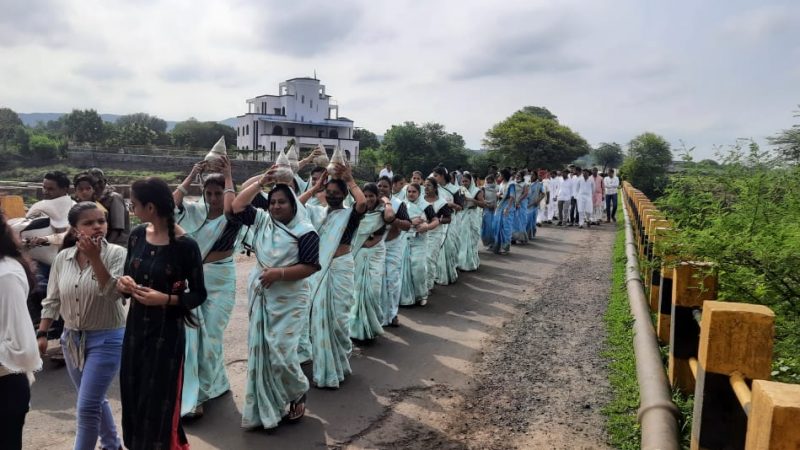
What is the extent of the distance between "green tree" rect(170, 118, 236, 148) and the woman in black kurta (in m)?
77.1

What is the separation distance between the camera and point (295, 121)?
223 feet

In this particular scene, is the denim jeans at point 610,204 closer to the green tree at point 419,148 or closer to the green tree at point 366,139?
the green tree at point 419,148

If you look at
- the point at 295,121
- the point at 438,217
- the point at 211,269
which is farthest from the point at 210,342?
the point at 295,121

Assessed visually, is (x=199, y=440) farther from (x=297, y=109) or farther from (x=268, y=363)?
(x=297, y=109)

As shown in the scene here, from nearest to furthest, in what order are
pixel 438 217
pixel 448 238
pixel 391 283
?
pixel 391 283
pixel 438 217
pixel 448 238

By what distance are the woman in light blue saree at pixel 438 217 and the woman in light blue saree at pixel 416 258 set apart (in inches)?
9.2

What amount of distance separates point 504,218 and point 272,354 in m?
9.41

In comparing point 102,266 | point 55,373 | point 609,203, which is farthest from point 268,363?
point 609,203

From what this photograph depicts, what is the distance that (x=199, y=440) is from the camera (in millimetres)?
4238

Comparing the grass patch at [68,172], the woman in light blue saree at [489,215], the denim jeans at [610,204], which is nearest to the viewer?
the woman in light blue saree at [489,215]

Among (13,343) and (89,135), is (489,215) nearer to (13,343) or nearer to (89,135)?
(13,343)

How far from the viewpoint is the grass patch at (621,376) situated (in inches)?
167

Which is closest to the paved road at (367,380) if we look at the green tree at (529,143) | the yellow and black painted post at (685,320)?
the yellow and black painted post at (685,320)

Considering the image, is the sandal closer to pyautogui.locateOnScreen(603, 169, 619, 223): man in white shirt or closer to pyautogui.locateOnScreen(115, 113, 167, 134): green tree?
pyautogui.locateOnScreen(603, 169, 619, 223): man in white shirt
